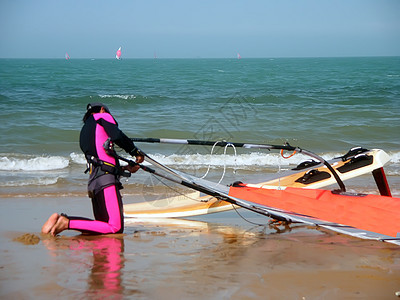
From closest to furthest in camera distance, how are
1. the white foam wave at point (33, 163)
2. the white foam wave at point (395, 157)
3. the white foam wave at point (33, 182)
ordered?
the white foam wave at point (33, 182) < the white foam wave at point (33, 163) < the white foam wave at point (395, 157)

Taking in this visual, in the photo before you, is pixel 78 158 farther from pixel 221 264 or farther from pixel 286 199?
pixel 221 264

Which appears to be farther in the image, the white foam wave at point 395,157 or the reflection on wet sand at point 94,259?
the white foam wave at point 395,157

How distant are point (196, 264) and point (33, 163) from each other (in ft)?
21.9

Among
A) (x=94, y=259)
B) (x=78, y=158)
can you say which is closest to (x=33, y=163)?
(x=78, y=158)

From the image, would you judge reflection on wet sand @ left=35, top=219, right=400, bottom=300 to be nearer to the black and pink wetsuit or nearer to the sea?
the black and pink wetsuit

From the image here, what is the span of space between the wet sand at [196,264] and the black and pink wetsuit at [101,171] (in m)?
0.18

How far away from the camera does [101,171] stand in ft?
13.9

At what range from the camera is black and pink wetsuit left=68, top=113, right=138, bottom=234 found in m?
4.20

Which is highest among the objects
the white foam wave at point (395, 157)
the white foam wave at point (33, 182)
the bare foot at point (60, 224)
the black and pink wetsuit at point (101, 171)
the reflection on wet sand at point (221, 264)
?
the black and pink wetsuit at point (101, 171)

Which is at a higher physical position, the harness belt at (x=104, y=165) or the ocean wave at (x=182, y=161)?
the harness belt at (x=104, y=165)

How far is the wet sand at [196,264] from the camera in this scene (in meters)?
3.27

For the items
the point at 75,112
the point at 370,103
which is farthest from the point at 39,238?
the point at 370,103

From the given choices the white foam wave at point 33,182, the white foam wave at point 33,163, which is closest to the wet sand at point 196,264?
the white foam wave at point 33,182

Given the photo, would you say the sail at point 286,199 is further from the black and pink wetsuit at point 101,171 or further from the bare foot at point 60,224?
the bare foot at point 60,224
